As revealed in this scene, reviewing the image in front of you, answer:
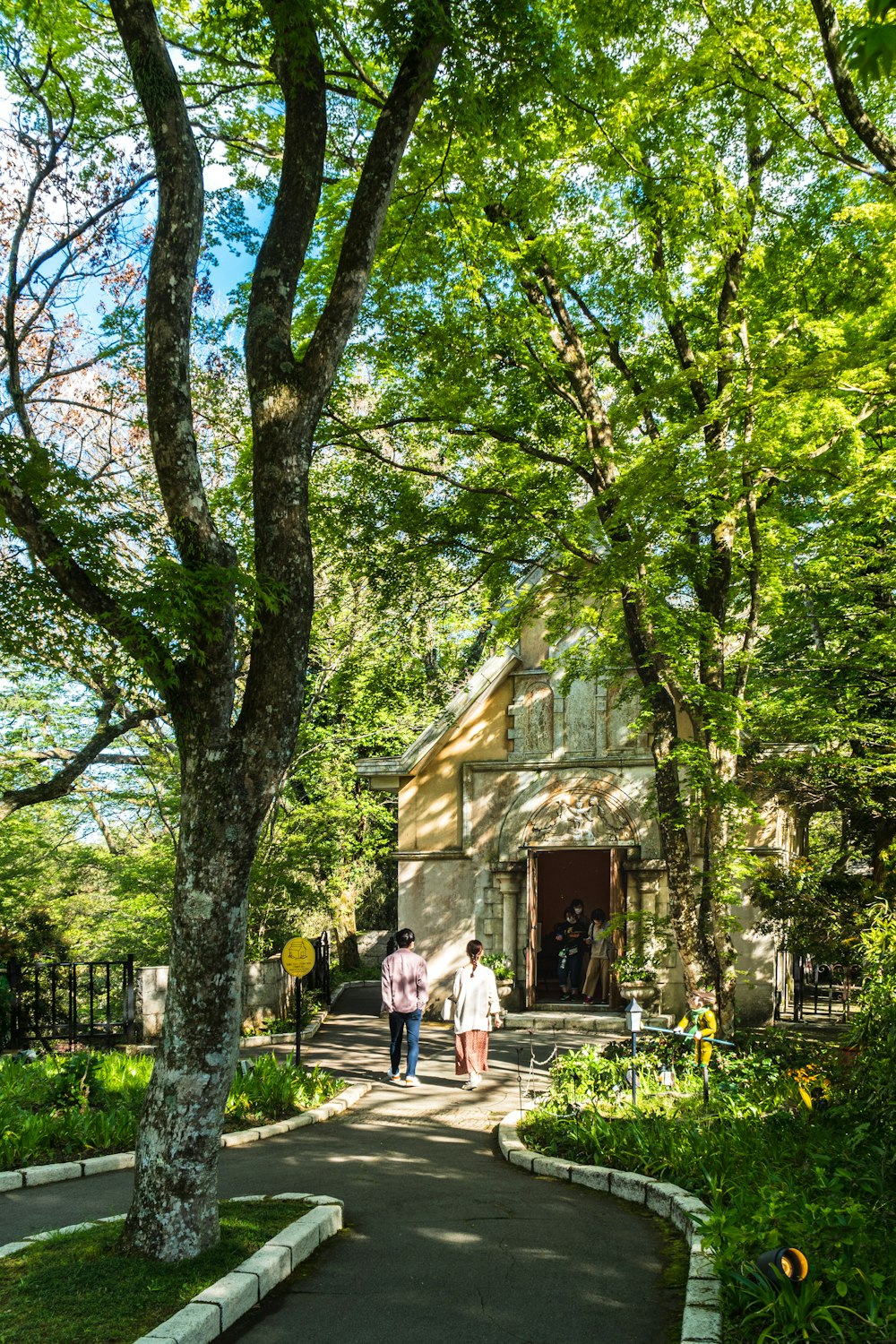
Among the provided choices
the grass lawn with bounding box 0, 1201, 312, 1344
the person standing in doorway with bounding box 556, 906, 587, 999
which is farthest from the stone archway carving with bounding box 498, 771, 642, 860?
the grass lawn with bounding box 0, 1201, 312, 1344

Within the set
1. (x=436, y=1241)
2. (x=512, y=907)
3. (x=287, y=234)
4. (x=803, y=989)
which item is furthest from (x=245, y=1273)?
(x=803, y=989)

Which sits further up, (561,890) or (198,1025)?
(561,890)

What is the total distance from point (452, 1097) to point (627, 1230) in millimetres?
5672

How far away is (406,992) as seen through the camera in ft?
44.0

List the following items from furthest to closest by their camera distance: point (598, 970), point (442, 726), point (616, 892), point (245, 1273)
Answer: point (442, 726), point (598, 970), point (616, 892), point (245, 1273)

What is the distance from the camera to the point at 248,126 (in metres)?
11.3

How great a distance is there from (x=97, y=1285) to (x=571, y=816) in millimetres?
14903

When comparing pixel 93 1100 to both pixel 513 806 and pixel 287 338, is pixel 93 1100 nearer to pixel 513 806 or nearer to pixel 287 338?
pixel 287 338

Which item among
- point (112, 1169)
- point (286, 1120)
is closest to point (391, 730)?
point (286, 1120)

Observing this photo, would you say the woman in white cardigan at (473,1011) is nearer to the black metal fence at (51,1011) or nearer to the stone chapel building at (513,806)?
the black metal fence at (51,1011)

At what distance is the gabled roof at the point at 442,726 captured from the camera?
66.9ft

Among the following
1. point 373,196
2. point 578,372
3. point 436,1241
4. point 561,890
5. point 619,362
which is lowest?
point 436,1241

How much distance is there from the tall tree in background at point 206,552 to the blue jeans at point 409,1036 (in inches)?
296

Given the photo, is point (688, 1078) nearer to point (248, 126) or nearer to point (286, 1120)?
point (286, 1120)
